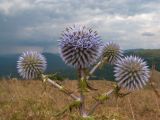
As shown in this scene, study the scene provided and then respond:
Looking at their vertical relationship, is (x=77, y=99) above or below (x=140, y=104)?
above

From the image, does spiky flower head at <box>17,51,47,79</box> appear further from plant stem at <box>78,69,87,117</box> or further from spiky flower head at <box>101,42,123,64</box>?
plant stem at <box>78,69,87,117</box>

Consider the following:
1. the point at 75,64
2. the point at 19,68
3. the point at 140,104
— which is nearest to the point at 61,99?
the point at 140,104

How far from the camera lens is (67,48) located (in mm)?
4031

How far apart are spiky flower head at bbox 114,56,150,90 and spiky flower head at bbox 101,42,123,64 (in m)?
0.09

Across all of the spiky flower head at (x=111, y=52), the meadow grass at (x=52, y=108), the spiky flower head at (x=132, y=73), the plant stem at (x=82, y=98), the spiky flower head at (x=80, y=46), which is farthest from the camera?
the meadow grass at (x=52, y=108)

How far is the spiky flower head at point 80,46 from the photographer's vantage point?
13.0 feet

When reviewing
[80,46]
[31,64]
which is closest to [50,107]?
[31,64]

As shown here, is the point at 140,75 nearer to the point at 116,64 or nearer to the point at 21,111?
the point at 116,64

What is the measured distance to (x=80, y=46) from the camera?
156 inches

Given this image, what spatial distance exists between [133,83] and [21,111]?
751 cm

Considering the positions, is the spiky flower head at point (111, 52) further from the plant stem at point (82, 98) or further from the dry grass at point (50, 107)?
the dry grass at point (50, 107)

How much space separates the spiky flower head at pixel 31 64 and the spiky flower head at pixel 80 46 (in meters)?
0.56

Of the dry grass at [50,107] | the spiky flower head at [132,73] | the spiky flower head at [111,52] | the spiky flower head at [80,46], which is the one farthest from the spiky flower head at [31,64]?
the dry grass at [50,107]

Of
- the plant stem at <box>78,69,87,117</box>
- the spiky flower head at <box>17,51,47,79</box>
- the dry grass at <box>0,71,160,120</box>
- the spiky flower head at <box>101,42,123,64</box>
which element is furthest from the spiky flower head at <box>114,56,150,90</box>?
the dry grass at <box>0,71,160,120</box>
